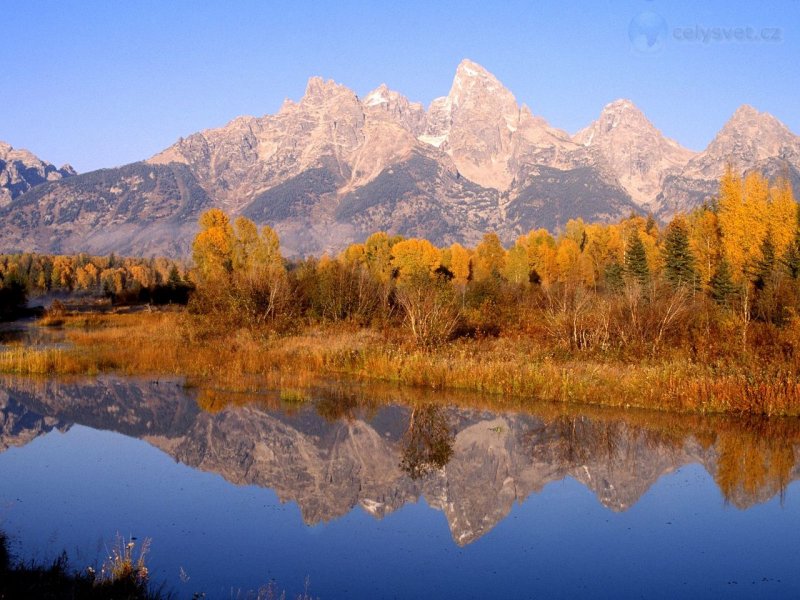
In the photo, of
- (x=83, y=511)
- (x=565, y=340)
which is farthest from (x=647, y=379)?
(x=83, y=511)

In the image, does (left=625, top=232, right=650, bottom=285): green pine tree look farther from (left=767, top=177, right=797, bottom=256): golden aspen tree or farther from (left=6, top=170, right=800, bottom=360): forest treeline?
(left=767, top=177, right=797, bottom=256): golden aspen tree

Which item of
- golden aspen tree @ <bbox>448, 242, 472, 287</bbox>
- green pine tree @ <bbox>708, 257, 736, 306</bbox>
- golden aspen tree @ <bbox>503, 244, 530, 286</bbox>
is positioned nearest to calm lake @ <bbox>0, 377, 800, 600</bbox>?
green pine tree @ <bbox>708, 257, 736, 306</bbox>

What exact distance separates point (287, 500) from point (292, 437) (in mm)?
5300

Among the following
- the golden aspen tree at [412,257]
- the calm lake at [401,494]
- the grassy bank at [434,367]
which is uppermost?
the golden aspen tree at [412,257]

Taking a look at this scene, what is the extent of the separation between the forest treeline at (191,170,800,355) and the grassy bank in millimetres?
1550

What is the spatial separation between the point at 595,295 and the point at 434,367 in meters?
11.1

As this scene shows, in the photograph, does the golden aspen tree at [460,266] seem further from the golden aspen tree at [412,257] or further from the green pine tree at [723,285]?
the green pine tree at [723,285]

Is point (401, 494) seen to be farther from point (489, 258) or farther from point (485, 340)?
point (489, 258)

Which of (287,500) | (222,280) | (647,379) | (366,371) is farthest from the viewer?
(222,280)

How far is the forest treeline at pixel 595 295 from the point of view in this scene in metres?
31.0

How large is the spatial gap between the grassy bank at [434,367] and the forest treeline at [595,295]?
155cm

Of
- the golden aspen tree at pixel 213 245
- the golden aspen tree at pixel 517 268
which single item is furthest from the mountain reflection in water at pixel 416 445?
the golden aspen tree at pixel 517 268

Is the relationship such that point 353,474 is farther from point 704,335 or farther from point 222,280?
point 222,280

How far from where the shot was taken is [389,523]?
1438 centimetres
